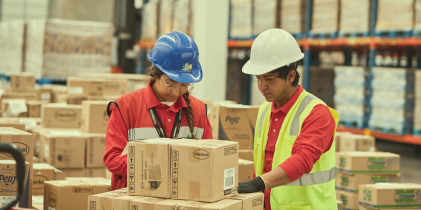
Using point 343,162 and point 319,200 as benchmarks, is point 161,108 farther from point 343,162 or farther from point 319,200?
point 343,162

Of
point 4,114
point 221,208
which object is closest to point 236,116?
point 221,208

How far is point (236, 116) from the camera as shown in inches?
207

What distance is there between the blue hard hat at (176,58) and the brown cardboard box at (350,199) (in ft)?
9.97

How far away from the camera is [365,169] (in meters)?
5.80

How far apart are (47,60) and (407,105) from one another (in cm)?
704

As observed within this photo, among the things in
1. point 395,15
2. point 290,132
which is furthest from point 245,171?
point 395,15

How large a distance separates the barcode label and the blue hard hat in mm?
626

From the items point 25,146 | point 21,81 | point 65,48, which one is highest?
point 65,48

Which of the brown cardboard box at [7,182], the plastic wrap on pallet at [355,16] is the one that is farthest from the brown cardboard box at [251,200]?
the plastic wrap on pallet at [355,16]

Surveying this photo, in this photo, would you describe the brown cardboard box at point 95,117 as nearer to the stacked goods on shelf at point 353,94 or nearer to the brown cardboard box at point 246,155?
the brown cardboard box at point 246,155

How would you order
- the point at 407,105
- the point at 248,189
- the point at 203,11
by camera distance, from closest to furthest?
the point at 248,189, the point at 203,11, the point at 407,105

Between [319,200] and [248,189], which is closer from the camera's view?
[248,189]

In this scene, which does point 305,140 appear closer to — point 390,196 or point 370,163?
point 390,196

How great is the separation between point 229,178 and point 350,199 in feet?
10.9
